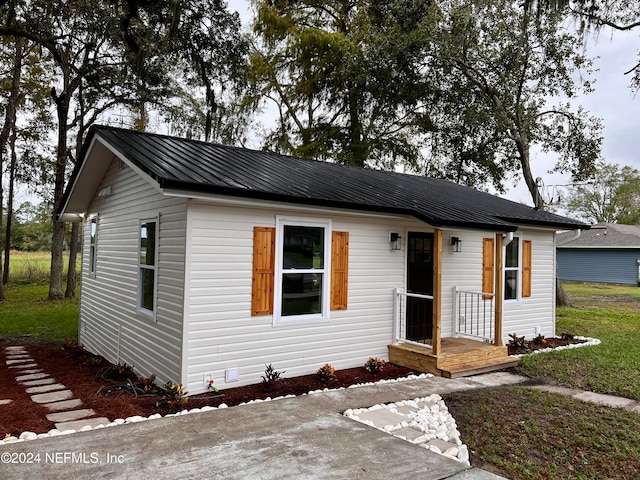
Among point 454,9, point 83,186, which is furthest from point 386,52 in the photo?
point 83,186

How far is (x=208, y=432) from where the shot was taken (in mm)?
3828

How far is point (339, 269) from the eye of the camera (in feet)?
20.0

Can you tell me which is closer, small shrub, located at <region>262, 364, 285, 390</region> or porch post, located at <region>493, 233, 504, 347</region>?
small shrub, located at <region>262, 364, 285, 390</region>

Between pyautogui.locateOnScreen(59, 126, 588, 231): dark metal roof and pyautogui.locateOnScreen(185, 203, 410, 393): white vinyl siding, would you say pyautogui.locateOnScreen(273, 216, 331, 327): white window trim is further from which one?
pyautogui.locateOnScreen(59, 126, 588, 231): dark metal roof

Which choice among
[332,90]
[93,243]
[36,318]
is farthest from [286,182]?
[332,90]

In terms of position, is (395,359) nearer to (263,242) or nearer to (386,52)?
(263,242)

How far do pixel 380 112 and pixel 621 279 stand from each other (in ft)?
63.5

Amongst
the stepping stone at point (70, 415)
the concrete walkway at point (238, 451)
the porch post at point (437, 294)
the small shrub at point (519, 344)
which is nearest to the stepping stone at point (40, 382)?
the stepping stone at point (70, 415)

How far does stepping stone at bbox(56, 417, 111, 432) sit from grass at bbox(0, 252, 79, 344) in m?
5.49

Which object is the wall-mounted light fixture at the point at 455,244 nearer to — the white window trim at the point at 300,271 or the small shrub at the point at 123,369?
the white window trim at the point at 300,271

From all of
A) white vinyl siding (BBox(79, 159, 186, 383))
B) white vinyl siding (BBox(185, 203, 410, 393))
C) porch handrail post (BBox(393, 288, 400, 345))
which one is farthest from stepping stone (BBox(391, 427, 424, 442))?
porch handrail post (BBox(393, 288, 400, 345))

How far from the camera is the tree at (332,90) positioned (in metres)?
15.6

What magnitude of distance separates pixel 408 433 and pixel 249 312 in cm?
229

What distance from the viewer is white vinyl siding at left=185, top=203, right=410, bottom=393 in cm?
496
